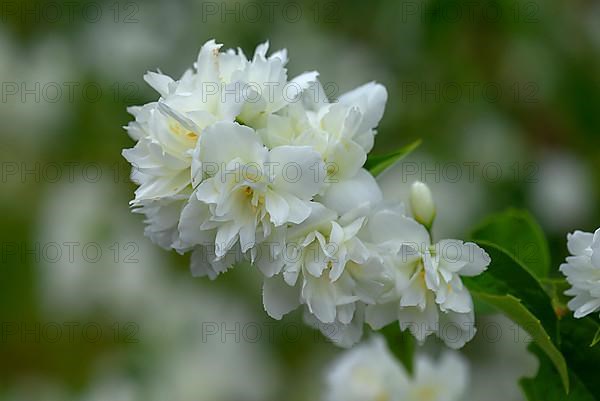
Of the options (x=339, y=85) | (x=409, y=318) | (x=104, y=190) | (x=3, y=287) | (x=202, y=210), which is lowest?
(x=3, y=287)

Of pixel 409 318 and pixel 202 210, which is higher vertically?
pixel 202 210

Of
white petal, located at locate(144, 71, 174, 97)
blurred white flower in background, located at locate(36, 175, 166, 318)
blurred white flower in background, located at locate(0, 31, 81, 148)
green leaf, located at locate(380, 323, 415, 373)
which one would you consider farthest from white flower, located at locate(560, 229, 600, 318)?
blurred white flower in background, located at locate(0, 31, 81, 148)

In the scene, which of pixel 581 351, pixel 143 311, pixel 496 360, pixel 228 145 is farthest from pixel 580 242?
pixel 143 311

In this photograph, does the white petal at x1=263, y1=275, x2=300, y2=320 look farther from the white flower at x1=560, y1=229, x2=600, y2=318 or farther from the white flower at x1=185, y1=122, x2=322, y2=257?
the white flower at x1=560, y1=229, x2=600, y2=318

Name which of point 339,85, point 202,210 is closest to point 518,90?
point 339,85

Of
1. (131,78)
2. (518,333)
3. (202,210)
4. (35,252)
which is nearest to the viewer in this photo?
(202,210)

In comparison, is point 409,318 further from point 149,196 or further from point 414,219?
point 149,196

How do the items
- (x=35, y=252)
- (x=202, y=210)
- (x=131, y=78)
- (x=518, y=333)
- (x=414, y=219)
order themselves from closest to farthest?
1. (x=202, y=210)
2. (x=414, y=219)
3. (x=518, y=333)
4. (x=131, y=78)
5. (x=35, y=252)
